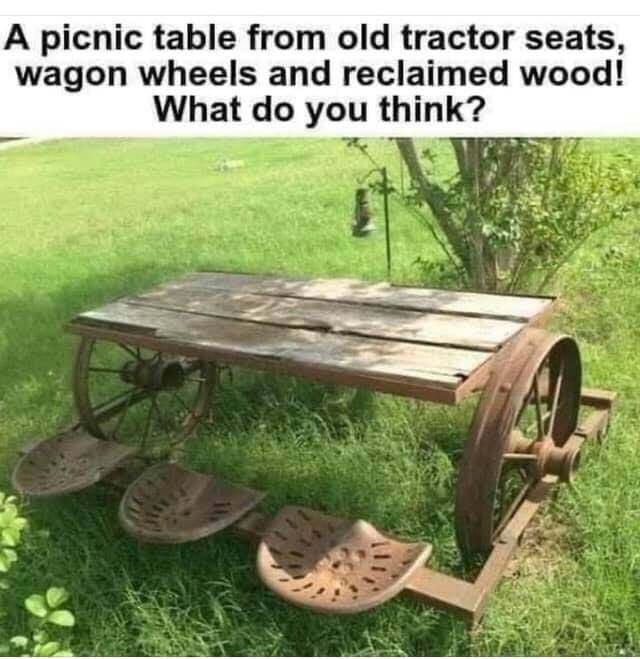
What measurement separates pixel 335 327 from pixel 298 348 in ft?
0.82

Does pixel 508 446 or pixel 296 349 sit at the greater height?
pixel 296 349

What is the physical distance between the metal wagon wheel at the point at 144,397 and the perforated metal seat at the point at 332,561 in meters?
1.20

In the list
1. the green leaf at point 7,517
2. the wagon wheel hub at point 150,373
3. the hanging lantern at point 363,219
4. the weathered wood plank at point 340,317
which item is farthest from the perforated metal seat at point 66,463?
the hanging lantern at point 363,219

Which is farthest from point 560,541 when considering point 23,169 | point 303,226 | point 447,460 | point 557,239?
point 23,169

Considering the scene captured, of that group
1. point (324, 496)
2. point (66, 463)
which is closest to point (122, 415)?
point (66, 463)

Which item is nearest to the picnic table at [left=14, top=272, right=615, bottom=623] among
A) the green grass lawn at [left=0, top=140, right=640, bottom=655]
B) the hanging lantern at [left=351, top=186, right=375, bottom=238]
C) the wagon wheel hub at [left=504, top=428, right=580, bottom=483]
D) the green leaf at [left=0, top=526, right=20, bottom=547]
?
the wagon wheel hub at [left=504, top=428, right=580, bottom=483]

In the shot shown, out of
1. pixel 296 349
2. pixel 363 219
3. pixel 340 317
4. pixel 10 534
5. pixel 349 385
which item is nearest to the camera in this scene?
pixel 10 534

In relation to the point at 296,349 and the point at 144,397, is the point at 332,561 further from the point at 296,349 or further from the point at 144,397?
the point at 144,397

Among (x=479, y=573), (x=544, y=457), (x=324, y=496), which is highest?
(x=544, y=457)

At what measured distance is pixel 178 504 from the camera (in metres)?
2.87

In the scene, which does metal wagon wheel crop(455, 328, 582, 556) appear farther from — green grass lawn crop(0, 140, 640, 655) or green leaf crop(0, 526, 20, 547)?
green leaf crop(0, 526, 20, 547)

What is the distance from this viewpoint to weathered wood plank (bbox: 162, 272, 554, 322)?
2.98 metres

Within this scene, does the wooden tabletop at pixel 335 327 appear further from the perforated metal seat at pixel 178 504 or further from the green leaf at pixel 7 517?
the green leaf at pixel 7 517

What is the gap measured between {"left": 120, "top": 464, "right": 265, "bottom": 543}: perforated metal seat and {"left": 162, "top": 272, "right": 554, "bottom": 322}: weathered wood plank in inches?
36.2
